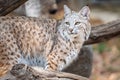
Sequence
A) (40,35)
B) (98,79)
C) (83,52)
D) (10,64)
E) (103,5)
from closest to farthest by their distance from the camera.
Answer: (10,64)
(40,35)
(83,52)
(98,79)
(103,5)

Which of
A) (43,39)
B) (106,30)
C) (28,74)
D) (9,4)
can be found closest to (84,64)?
(106,30)

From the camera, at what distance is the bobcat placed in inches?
219

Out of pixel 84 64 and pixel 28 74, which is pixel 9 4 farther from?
pixel 84 64

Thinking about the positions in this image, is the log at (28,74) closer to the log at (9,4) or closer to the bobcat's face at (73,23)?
the bobcat's face at (73,23)

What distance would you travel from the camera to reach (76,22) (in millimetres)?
5605

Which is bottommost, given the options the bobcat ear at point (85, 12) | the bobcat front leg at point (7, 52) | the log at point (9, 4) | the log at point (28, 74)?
the log at point (28, 74)

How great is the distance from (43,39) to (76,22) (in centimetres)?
43

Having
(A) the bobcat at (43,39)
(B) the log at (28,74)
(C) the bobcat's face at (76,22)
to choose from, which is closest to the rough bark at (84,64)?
(A) the bobcat at (43,39)

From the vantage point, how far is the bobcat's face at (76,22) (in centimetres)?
558

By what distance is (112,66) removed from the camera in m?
10.0

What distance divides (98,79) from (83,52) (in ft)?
8.74

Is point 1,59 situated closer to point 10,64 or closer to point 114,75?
point 10,64

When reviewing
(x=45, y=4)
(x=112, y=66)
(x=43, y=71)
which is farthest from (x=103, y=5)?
(x=43, y=71)

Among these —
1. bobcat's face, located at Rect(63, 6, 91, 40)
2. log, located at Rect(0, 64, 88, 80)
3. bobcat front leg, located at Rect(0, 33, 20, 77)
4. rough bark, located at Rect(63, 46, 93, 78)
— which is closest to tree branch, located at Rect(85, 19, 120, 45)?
rough bark, located at Rect(63, 46, 93, 78)
